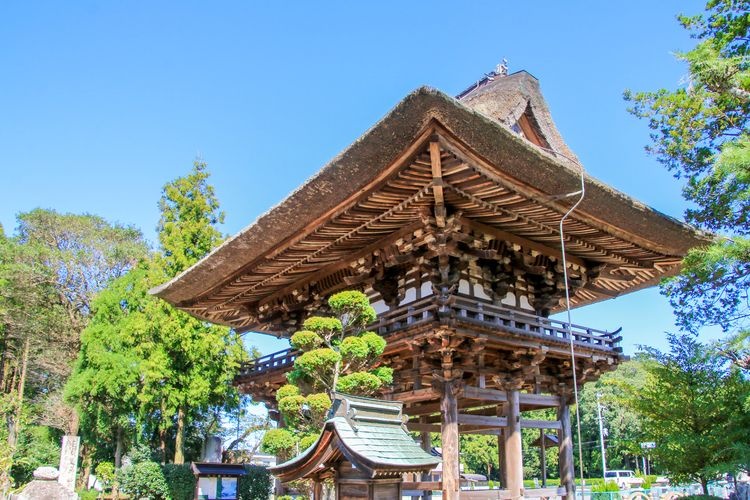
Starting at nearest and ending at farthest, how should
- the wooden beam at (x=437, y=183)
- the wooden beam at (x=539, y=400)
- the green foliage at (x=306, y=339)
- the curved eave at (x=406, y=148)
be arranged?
1. the curved eave at (x=406, y=148)
2. the wooden beam at (x=437, y=183)
3. the green foliage at (x=306, y=339)
4. the wooden beam at (x=539, y=400)

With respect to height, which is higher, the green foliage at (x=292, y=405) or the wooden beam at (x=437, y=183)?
the wooden beam at (x=437, y=183)

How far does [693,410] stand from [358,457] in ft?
26.8

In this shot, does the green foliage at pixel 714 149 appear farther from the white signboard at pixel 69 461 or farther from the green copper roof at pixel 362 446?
the white signboard at pixel 69 461

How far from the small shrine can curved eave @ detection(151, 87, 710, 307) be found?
3.85m

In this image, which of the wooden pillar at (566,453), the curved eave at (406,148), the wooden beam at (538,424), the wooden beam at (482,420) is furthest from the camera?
the wooden pillar at (566,453)

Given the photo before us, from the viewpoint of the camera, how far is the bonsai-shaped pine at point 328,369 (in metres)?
8.34

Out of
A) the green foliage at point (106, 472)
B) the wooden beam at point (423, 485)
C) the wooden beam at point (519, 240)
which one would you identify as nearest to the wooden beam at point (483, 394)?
the wooden beam at point (423, 485)

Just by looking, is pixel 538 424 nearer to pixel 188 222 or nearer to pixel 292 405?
pixel 292 405

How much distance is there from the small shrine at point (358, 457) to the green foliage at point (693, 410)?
22.1 ft

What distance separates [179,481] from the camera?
18.7m

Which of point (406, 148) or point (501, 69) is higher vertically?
point (501, 69)

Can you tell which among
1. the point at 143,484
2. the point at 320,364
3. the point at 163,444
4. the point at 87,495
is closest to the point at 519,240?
the point at 320,364

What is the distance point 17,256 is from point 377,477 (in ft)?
97.2

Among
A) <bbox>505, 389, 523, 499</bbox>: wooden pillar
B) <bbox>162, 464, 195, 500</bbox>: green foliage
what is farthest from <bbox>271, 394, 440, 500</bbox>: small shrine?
<bbox>162, 464, 195, 500</bbox>: green foliage
